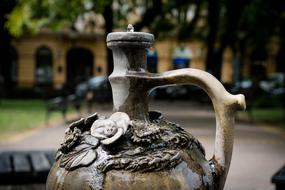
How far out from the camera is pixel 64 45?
48.9m

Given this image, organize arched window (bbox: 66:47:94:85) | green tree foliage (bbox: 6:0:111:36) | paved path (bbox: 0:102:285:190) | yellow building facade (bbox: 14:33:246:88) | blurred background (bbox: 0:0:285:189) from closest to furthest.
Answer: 1. paved path (bbox: 0:102:285:190)
2. blurred background (bbox: 0:0:285:189)
3. green tree foliage (bbox: 6:0:111:36)
4. yellow building facade (bbox: 14:33:246:88)
5. arched window (bbox: 66:47:94:85)

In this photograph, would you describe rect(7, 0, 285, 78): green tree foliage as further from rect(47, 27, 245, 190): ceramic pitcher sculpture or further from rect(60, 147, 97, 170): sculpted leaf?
rect(60, 147, 97, 170): sculpted leaf

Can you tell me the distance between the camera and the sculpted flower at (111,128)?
2.97m

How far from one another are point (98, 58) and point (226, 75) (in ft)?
31.7

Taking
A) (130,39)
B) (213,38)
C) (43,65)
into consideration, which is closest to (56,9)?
(213,38)

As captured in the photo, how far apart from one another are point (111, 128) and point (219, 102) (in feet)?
1.89

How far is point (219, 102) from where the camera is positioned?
3.21 m

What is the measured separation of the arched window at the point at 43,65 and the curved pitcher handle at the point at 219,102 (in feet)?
148

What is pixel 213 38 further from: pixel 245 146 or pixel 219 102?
pixel 219 102

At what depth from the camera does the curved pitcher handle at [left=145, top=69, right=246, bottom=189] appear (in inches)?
126

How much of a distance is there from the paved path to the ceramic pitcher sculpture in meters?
4.33

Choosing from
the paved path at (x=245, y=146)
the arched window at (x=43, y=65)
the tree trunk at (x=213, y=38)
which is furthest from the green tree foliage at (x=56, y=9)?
the arched window at (x=43, y=65)

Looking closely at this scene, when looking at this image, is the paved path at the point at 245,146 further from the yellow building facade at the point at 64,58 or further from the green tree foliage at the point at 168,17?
the yellow building facade at the point at 64,58

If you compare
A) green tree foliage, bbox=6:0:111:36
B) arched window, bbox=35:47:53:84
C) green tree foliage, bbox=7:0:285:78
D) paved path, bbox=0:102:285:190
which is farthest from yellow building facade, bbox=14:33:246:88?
paved path, bbox=0:102:285:190
